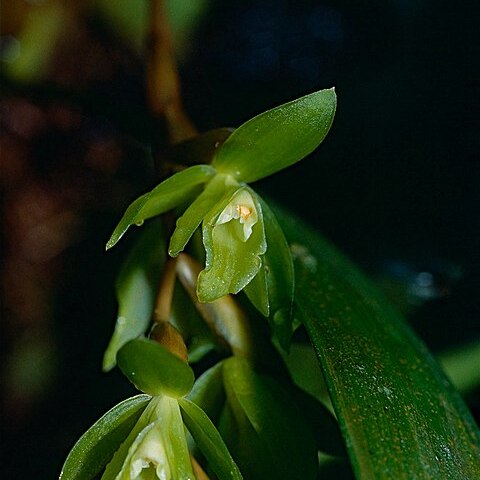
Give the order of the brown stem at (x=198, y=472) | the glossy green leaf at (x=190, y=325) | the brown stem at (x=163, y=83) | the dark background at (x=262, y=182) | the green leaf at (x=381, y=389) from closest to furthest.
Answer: the green leaf at (x=381, y=389) < the brown stem at (x=198, y=472) < the glossy green leaf at (x=190, y=325) < the brown stem at (x=163, y=83) < the dark background at (x=262, y=182)

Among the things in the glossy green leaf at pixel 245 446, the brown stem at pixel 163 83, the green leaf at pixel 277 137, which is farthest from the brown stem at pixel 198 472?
the brown stem at pixel 163 83

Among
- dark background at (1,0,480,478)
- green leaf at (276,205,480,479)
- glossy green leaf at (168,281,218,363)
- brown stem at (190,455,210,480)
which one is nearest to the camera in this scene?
green leaf at (276,205,480,479)

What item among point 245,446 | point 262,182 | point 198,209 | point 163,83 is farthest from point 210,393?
point 262,182

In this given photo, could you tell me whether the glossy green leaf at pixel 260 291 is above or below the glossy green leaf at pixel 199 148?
below

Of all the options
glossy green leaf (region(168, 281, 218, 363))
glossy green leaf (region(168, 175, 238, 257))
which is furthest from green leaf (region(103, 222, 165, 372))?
glossy green leaf (region(168, 175, 238, 257))

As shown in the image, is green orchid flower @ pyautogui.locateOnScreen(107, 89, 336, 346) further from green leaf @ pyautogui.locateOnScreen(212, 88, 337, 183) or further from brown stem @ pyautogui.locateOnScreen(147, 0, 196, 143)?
brown stem @ pyautogui.locateOnScreen(147, 0, 196, 143)

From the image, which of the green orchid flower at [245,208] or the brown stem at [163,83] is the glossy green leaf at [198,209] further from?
the brown stem at [163,83]
